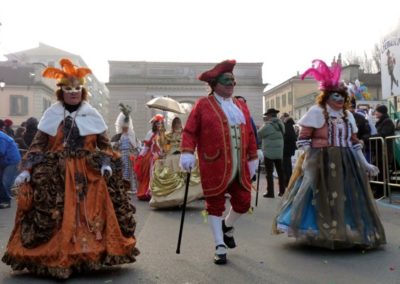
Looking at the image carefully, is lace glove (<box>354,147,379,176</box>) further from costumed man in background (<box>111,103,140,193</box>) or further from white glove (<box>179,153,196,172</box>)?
costumed man in background (<box>111,103,140,193</box>)

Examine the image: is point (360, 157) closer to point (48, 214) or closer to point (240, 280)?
point (240, 280)

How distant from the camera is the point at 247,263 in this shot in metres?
5.06

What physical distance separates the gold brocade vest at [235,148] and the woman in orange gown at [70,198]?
42.8 inches

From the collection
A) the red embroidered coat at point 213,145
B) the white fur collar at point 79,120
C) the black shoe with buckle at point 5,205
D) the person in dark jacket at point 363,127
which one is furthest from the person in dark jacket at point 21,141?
the red embroidered coat at point 213,145

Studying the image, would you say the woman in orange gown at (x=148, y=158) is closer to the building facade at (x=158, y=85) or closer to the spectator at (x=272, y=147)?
the spectator at (x=272, y=147)

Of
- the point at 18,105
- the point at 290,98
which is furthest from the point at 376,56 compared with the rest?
the point at 18,105

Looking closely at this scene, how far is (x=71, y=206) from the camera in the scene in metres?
4.70

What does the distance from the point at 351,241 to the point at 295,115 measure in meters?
57.8

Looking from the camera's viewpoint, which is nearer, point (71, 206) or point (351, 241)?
point (71, 206)

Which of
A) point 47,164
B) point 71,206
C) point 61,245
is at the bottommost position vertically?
point 61,245

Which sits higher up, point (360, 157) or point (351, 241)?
point (360, 157)

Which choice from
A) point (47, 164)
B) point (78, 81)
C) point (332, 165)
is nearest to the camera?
point (47, 164)

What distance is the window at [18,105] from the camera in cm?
5336

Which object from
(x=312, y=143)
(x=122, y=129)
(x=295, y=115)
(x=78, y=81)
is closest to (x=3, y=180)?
Result: (x=122, y=129)
